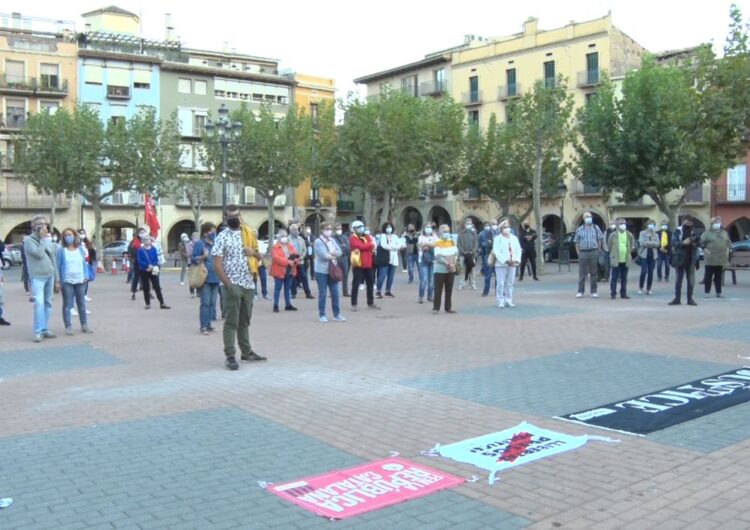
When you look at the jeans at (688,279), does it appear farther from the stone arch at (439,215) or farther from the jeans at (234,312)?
the stone arch at (439,215)

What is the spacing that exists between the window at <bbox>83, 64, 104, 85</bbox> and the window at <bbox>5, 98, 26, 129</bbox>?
14.9ft

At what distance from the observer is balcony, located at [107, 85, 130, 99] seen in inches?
2200

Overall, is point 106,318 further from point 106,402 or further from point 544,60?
point 544,60

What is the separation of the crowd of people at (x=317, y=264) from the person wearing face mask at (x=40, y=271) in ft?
0.05

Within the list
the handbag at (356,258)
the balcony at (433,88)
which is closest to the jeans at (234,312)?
the handbag at (356,258)

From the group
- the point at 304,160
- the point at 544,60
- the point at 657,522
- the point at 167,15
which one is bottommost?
the point at 657,522

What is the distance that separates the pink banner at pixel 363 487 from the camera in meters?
4.54

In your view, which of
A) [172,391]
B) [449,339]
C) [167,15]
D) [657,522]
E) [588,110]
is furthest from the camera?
[167,15]

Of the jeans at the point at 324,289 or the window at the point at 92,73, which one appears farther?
the window at the point at 92,73

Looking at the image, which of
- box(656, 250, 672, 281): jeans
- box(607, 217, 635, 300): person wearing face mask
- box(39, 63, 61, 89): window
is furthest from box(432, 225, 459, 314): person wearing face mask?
box(39, 63, 61, 89): window

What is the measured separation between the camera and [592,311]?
1498 centimetres

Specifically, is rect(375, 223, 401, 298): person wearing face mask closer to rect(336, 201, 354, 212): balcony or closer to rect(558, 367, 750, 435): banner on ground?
rect(558, 367, 750, 435): banner on ground

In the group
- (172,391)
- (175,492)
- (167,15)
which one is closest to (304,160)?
(167,15)

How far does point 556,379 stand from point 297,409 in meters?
2.94
